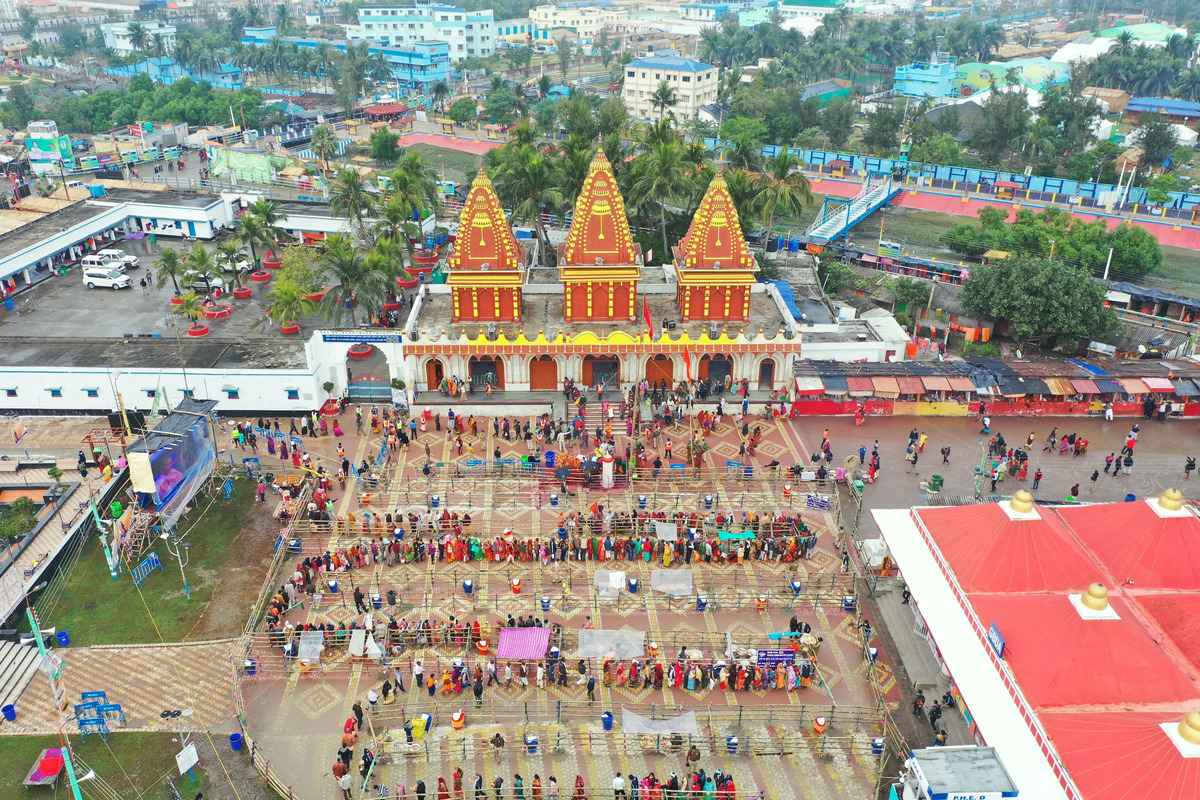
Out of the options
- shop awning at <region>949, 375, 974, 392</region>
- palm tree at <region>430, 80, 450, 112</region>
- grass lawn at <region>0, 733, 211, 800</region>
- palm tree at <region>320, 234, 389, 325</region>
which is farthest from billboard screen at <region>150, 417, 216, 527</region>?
palm tree at <region>430, 80, 450, 112</region>

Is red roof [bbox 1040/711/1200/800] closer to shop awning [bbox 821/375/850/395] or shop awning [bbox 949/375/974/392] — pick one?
shop awning [bbox 821/375/850/395]

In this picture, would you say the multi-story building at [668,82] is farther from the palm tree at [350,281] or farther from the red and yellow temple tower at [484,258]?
the red and yellow temple tower at [484,258]

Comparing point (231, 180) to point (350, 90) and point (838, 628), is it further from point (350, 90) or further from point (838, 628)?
point (838, 628)

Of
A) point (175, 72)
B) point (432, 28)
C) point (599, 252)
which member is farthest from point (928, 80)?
point (175, 72)

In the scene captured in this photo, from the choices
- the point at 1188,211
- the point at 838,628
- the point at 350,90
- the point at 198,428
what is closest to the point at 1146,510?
the point at 838,628

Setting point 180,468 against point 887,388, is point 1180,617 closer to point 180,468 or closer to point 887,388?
point 887,388

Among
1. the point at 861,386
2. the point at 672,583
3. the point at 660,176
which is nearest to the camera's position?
the point at 672,583
